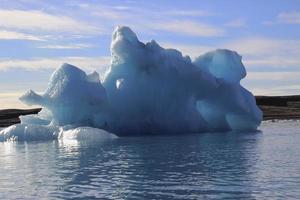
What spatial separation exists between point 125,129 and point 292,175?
2045cm

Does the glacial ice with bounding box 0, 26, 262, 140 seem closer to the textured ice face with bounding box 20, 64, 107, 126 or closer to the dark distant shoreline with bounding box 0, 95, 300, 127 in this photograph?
the textured ice face with bounding box 20, 64, 107, 126

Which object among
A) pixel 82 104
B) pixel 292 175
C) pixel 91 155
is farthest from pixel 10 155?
pixel 292 175

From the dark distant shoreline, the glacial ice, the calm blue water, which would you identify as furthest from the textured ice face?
the dark distant shoreline

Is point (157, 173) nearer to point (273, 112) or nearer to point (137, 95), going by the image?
point (137, 95)

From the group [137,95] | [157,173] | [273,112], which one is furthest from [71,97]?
[273,112]

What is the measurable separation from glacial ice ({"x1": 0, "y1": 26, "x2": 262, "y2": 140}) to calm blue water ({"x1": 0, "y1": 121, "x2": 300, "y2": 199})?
7758 mm

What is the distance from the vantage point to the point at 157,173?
15930 millimetres

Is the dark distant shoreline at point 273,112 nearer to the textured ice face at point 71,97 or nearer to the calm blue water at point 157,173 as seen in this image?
the textured ice face at point 71,97

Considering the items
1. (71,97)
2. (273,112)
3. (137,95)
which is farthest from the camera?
(273,112)

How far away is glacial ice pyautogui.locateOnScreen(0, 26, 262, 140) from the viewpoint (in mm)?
32375

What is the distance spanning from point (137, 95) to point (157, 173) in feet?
57.2

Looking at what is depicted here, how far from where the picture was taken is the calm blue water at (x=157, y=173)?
12.6 metres

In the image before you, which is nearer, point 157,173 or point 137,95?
point 157,173

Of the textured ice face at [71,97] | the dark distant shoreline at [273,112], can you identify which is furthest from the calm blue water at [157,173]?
the dark distant shoreline at [273,112]
